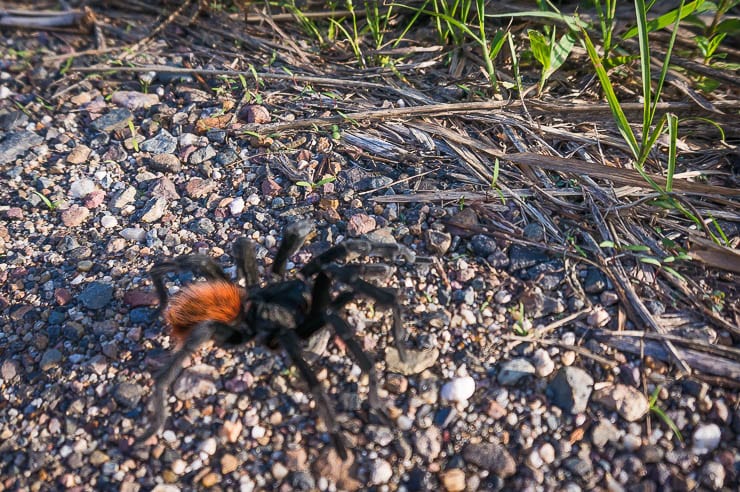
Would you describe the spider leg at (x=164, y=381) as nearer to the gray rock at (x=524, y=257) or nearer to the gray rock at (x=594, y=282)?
the gray rock at (x=524, y=257)

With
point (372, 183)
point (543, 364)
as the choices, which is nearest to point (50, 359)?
point (372, 183)

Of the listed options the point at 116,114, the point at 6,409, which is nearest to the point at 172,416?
the point at 6,409

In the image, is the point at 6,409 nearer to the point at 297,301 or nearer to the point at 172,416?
the point at 172,416

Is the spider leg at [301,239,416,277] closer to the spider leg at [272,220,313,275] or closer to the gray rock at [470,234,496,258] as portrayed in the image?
the spider leg at [272,220,313,275]

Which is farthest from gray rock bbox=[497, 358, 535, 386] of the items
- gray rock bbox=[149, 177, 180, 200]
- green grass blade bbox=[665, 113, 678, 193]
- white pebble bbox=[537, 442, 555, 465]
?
gray rock bbox=[149, 177, 180, 200]

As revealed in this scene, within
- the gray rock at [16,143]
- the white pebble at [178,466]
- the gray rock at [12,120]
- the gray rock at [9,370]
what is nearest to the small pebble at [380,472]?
the white pebble at [178,466]

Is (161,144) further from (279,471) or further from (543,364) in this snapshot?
(543,364)

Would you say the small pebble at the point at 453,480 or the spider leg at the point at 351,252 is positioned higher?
the spider leg at the point at 351,252

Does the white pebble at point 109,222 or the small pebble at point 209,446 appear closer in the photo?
the small pebble at point 209,446
